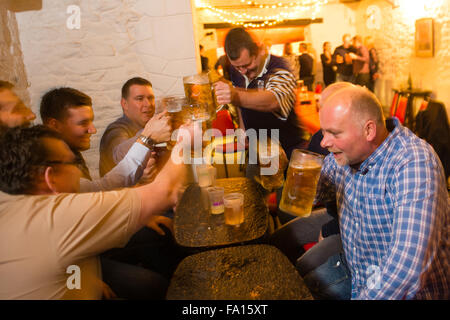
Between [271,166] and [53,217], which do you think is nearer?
[53,217]

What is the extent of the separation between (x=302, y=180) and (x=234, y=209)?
1.04 ft

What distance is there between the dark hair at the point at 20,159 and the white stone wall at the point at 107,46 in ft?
3.98

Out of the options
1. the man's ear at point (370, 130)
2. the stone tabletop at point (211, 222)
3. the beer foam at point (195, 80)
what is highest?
the beer foam at point (195, 80)

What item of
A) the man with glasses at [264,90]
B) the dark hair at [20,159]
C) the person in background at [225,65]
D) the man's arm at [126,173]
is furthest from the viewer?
the person in background at [225,65]

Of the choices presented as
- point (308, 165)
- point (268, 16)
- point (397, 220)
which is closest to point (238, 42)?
point (308, 165)

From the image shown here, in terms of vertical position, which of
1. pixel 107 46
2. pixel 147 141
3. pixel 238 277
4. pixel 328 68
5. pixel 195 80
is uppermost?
pixel 107 46

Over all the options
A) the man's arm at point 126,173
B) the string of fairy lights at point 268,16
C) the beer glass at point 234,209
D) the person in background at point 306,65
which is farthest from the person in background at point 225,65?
the string of fairy lights at point 268,16

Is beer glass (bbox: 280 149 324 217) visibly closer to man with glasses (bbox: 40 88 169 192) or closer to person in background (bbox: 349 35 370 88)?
man with glasses (bbox: 40 88 169 192)

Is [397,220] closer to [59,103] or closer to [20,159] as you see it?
[20,159]

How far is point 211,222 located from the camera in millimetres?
1417

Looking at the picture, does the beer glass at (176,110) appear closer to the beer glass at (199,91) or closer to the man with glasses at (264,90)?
the beer glass at (199,91)

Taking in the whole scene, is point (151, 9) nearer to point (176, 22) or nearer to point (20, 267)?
point (176, 22)

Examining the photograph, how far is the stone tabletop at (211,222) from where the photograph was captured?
1254 millimetres
